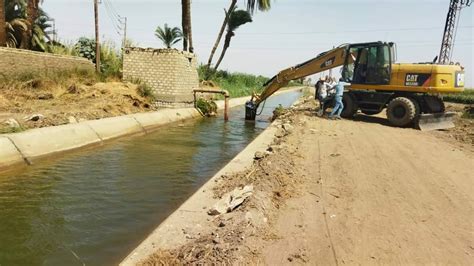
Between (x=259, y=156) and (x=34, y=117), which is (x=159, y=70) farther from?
(x=259, y=156)

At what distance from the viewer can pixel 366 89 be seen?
1549cm

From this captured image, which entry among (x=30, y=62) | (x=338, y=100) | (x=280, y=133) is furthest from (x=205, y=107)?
(x=280, y=133)

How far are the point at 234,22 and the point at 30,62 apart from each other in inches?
852

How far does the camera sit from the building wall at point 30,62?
14.8 metres

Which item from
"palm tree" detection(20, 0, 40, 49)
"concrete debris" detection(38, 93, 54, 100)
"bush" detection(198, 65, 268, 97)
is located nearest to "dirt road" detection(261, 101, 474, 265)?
"concrete debris" detection(38, 93, 54, 100)

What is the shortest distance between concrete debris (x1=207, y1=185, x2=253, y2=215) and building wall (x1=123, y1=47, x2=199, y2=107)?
49.3ft

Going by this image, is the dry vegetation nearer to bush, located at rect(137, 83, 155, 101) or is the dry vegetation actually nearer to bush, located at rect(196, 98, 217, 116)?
bush, located at rect(137, 83, 155, 101)

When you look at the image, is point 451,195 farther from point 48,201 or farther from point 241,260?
point 48,201

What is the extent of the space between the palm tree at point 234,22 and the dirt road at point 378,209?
26.1 metres

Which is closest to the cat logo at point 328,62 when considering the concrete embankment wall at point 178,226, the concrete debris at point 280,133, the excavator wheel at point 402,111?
the excavator wheel at point 402,111

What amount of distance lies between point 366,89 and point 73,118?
996 centimetres

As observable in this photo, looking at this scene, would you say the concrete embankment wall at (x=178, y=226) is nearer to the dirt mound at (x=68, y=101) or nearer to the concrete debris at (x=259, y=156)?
the concrete debris at (x=259, y=156)

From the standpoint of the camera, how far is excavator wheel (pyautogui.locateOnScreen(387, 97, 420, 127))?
46.5ft

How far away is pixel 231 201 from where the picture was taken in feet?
18.4
